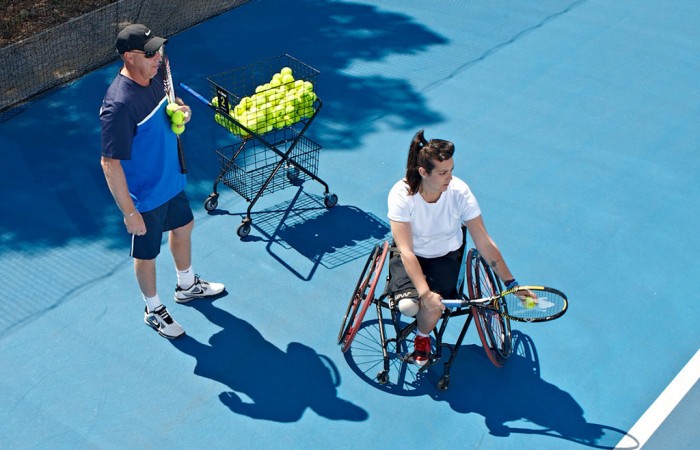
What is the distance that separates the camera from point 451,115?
809 cm

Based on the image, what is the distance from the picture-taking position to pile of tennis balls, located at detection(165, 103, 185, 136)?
515 centimetres

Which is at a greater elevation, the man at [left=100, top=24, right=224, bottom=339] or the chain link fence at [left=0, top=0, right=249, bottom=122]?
the man at [left=100, top=24, right=224, bottom=339]

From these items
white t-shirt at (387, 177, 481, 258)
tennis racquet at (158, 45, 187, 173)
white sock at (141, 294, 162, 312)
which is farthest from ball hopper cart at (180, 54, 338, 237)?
white t-shirt at (387, 177, 481, 258)

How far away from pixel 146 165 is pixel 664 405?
3507 mm

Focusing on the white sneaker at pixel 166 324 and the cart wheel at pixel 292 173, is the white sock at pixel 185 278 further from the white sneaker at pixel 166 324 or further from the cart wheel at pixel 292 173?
the cart wheel at pixel 292 173

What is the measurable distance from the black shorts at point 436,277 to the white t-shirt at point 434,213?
6cm

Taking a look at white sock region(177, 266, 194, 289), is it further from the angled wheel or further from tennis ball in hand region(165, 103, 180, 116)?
tennis ball in hand region(165, 103, 180, 116)

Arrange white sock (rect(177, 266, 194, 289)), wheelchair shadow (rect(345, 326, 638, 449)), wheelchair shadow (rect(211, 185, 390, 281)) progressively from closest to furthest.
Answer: wheelchair shadow (rect(345, 326, 638, 449)) → white sock (rect(177, 266, 194, 289)) → wheelchair shadow (rect(211, 185, 390, 281))

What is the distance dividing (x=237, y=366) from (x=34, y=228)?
2.22 meters

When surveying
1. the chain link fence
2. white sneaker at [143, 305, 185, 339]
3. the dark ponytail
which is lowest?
the chain link fence

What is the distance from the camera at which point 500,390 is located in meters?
5.34

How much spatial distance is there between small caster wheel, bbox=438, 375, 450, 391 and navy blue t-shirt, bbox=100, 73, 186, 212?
2.06 m

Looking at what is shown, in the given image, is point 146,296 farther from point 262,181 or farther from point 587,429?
point 587,429

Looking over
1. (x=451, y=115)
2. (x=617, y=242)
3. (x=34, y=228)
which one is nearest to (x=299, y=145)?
(x=451, y=115)
